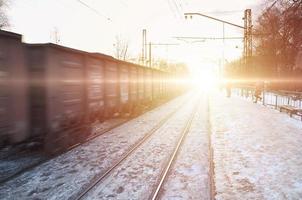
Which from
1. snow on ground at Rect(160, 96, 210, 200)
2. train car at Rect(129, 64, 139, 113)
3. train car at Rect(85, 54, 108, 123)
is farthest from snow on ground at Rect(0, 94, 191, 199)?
train car at Rect(129, 64, 139, 113)

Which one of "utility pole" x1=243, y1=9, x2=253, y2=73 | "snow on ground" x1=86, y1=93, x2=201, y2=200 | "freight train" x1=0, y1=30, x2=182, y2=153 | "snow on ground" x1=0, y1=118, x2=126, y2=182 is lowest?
"snow on ground" x1=86, y1=93, x2=201, y2=200

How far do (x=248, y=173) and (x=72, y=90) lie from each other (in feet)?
18.7

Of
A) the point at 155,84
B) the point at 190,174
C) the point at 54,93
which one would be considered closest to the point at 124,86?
the point at 54,93

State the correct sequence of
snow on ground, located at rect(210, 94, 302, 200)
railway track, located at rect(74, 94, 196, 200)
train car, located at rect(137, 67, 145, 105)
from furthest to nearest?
train car, located at rect(137, 67, 145, 105)
snow on ground, located at rect(210, 94, 302, 200)
railway track, located at rect(74, 94, 196, 200)

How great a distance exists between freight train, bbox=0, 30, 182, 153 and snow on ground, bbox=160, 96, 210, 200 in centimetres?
354

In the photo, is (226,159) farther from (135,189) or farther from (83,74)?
(83,74)

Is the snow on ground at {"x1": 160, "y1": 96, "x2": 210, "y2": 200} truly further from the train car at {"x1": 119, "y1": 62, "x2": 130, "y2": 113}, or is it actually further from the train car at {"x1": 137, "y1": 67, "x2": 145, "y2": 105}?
the train car at {"x1": 137, "y1": 67, "x2": 145, "y2": 105}

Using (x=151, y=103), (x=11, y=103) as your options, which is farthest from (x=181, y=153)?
(x=151, y=103)

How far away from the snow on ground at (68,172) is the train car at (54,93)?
25.3 inches

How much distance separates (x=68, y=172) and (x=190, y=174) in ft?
9.29

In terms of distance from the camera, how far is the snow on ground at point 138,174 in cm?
597

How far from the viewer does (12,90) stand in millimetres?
7133

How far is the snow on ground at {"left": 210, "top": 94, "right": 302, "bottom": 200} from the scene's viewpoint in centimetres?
616

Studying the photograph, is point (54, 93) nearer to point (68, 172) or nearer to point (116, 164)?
point (68, 172)
